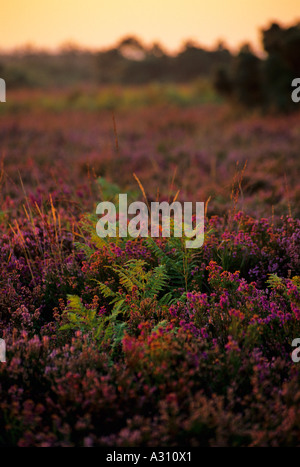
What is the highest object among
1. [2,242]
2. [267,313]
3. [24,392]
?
[2,242]

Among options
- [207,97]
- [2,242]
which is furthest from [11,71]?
[2,242]

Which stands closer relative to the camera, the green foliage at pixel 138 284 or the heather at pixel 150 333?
the heather at pixel 150 333

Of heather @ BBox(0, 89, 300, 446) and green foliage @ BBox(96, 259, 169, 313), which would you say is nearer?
heather @ BBox(0, 89, 300, 446)

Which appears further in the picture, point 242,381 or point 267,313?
point 267,313

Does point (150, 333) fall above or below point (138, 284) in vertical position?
below

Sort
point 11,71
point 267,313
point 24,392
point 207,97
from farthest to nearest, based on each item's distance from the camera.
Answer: point 11,71, point 207,97, point 267,313, point 24,392

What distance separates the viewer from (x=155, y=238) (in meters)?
3.86

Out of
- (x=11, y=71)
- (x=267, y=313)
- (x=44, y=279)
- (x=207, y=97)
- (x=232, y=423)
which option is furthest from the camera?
(x=11, y=71)

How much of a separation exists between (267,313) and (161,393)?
1.14m

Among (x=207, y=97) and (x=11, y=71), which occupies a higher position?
(x=11, y=71)

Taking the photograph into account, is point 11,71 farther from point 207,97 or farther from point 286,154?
point 286,154

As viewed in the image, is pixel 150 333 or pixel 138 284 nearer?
pixel 150 333
